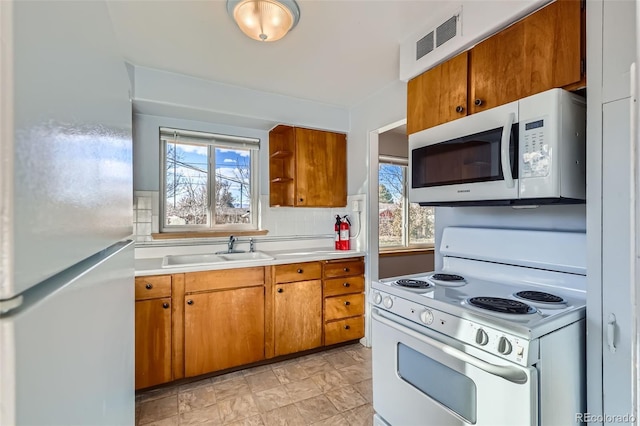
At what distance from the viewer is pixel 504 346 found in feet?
3.26

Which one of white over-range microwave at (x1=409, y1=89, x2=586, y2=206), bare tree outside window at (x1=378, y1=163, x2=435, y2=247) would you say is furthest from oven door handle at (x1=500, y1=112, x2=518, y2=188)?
bare tree outside window at (x1=378, y1=163, x2=435, y2=247)

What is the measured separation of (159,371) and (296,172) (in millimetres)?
1923

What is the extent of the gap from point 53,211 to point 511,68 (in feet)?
5.53

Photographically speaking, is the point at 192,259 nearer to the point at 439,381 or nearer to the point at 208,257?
the point at 208,257

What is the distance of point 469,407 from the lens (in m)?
1.11

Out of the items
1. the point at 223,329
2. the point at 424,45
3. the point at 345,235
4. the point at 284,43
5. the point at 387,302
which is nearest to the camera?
the point at 387,302

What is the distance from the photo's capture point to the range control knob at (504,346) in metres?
0.98

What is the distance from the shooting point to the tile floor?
1.79 m

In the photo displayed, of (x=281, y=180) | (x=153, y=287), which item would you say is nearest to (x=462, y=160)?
(x=281, y=180)

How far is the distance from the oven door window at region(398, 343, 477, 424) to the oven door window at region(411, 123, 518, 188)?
0.87 meters

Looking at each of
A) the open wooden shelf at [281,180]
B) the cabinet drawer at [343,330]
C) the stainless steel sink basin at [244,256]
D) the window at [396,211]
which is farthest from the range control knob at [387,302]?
the window at [396,211]

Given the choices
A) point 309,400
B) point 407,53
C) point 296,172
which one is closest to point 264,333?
point 309,400

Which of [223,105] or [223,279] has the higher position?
[223,105]

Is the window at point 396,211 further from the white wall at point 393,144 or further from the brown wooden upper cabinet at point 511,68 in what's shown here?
the brown wooden upper cabinet at point 511,68
